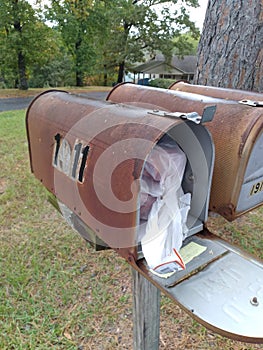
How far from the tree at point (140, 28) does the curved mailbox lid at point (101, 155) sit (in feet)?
→ 58.5

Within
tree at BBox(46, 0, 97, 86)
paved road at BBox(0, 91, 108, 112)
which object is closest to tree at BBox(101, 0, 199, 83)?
tree at BBox(46, 0, 97, 86)

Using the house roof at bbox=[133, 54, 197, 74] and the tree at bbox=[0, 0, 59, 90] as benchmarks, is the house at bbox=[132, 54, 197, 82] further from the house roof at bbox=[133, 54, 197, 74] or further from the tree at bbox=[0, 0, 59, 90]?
the tree at bbox=[0, 0, 59, 90]

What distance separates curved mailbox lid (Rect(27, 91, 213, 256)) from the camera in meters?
0.91

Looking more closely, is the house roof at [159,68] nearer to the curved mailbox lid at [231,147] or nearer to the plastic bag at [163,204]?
the curved mailbox lid at [231,147]

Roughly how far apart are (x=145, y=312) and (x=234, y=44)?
1.94m

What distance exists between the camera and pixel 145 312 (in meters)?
1.34

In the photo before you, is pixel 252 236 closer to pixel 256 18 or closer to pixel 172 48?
pixel 256 18

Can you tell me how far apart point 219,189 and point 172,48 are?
1993 cm

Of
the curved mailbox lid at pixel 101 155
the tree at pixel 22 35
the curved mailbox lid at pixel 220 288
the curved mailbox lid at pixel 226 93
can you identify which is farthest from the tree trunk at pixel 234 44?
the tree at pixel 22 35

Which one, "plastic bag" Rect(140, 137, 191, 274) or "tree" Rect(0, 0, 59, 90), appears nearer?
"plastic bag" Rect(140, 137, 191, 274)

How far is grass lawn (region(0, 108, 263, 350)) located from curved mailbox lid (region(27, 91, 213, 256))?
116cm

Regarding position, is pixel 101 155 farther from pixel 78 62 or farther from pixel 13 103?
pixel 78 62

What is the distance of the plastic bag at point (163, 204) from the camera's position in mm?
943

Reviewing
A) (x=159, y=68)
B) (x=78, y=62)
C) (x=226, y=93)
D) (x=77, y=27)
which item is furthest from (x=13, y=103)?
(x=159, y=68)
